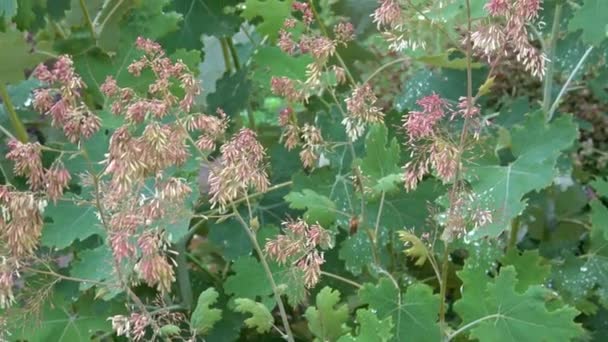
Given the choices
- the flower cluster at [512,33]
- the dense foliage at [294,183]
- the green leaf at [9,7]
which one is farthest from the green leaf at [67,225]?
the flower cluster at [512,33]

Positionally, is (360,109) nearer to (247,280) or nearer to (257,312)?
(257,312)

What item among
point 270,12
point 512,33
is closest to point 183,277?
point 270,12

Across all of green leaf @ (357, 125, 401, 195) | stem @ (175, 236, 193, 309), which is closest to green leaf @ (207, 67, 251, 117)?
stem @ (175, 236, 193, 309)

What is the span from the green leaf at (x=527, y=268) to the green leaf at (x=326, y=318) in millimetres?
314

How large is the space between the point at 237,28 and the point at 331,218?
Result: 1.86 feet

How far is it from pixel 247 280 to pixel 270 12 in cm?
37

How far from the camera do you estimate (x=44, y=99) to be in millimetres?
986

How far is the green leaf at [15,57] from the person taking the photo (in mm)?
1558

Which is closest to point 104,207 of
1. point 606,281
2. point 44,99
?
point 44,99

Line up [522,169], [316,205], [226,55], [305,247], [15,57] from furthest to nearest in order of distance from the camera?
[226,55] < [15,57] < [522,169] < [316,205] < [305,247]

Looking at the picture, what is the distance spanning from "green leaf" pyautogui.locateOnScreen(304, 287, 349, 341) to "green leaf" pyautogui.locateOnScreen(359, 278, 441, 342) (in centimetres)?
5

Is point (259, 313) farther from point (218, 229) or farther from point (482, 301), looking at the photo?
point (218, 229)

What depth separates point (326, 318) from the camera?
3.52ft

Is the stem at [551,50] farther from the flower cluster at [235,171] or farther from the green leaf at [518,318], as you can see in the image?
the flower cluster at [235,171]
